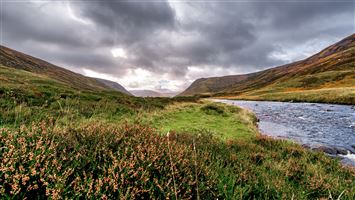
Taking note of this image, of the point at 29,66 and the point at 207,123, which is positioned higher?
the point at 29,66

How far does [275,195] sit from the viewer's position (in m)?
3.77

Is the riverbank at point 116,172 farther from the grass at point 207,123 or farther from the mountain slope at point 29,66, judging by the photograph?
the mountain slope at point 29,66

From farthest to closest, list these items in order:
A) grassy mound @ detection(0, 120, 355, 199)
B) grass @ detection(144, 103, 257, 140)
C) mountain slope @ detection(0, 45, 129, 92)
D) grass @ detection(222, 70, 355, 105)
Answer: mountain slope @ detection(0, 45, 129, 92) < grass @ detection(222, 70, 355, 105) < grass @ detection(144, 103, 257, 140) < grassy mound @ detection(0, 120, 355, 199)

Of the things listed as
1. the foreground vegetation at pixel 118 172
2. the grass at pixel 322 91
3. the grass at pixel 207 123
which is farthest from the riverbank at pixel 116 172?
the grass at pixel 322 91

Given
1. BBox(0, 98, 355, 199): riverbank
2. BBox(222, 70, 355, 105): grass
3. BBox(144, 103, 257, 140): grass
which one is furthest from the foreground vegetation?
BBox(222, 70, 355, 105): grass

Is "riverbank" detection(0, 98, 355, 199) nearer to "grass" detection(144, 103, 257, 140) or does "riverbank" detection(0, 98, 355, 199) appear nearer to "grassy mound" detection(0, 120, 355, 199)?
"grassy mound" detection(0, 120, 355, 199)

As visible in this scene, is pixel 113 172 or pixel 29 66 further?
pixel 29 66

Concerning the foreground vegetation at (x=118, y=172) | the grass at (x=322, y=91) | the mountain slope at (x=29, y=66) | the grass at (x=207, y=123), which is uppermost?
the mountain slope at (x=29, y=66)

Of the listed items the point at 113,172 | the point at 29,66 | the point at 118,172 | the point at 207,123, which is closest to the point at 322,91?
the point at 207,123

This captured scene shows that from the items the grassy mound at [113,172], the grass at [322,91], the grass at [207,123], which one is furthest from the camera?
the grass at [322,91]

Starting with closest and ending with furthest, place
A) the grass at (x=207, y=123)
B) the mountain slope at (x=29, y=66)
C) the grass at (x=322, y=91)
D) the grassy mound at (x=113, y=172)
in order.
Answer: the grassy mound at (x=113, y=172)
the grass at (x=207, y=123)
the grass at (x=322, y=91)
the mountain slope at (x=29, y=66)

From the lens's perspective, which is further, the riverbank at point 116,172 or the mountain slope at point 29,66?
the mountain slope at point 29,66

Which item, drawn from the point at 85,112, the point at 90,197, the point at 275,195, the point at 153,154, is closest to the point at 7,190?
the point at 90,197

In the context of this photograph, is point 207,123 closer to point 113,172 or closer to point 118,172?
point 118,172
